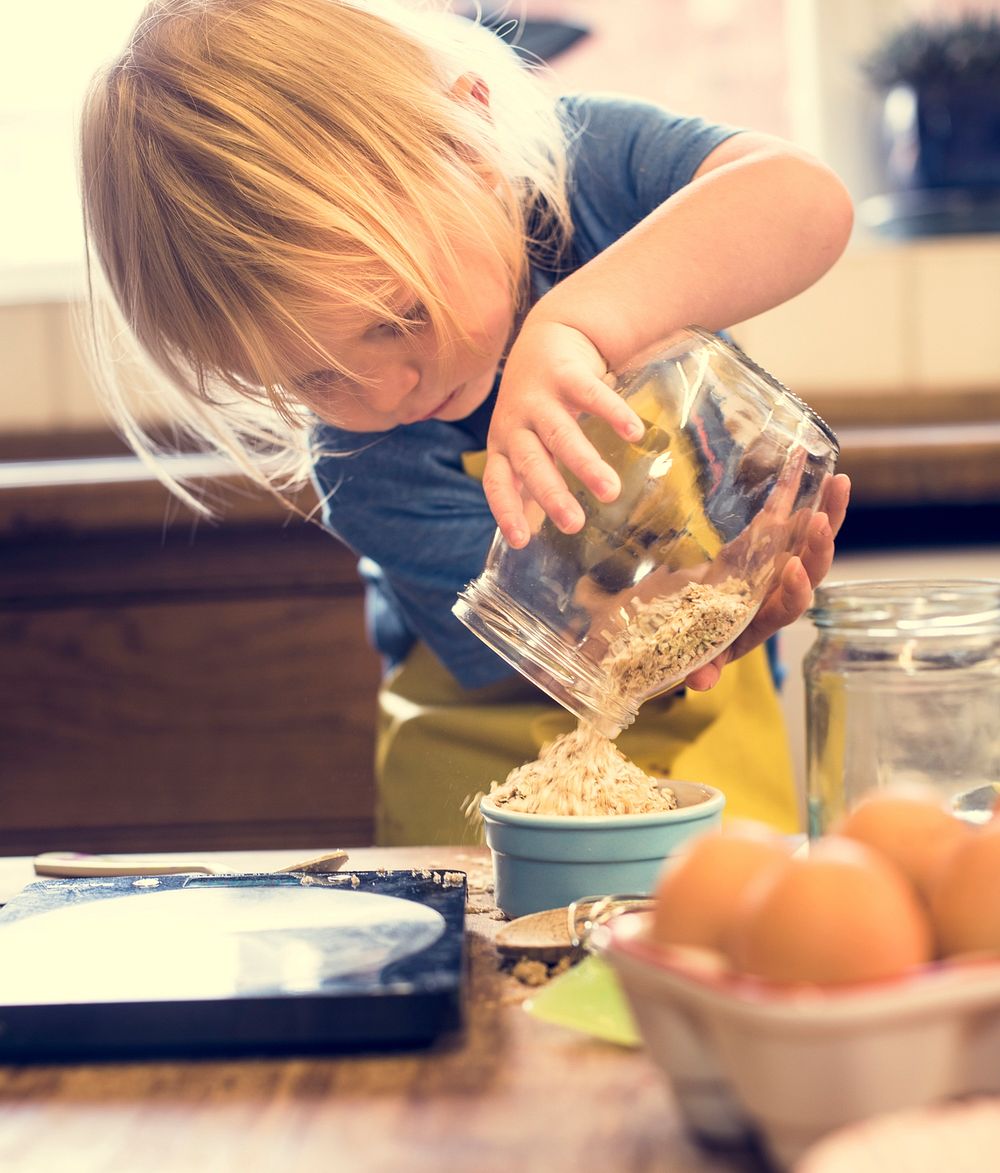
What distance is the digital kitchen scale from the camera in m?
0.46

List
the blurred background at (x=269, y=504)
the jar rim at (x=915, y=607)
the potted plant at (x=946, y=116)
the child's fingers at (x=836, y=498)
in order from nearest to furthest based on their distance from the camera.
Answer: the jar rim at (x=915, y=607), the child's fingers at (x=836, y=498), the blurred background at (x=269, y=504), the potted plant at (x=946, y=116)

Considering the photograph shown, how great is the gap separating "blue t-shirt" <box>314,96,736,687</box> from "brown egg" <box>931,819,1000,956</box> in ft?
2.31

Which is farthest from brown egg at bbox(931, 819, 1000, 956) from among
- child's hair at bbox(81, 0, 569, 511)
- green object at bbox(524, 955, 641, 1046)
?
child's hair at bbox(81, 0, 569, 511)

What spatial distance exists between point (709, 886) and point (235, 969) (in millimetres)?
198

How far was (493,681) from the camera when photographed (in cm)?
111

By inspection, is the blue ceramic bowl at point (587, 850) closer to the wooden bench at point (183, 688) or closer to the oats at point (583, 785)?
the oats at point (583, 785)

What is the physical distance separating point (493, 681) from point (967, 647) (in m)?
0.56

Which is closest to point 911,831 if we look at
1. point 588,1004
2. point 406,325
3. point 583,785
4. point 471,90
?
point 588,1004

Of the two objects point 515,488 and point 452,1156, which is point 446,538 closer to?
point 515,488

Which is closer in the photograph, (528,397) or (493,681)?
(528,397)

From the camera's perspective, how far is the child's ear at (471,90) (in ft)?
2.97

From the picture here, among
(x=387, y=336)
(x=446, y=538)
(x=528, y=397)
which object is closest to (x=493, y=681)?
(x=446, y=538)

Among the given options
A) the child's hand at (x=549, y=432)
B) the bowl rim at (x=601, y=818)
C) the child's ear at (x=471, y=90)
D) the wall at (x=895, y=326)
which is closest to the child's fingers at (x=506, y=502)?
the child's hand at (x=549, y=432)

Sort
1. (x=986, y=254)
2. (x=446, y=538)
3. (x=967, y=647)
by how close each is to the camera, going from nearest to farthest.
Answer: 1. (x=967, y=647)
2. (x=446, y=538)
3. (x=986, y=254)
